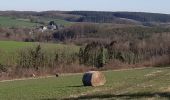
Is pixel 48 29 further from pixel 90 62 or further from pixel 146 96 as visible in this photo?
pixel 146 96

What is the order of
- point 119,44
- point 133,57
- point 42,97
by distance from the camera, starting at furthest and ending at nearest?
point 119,44 < point 133,57 < point 42,97

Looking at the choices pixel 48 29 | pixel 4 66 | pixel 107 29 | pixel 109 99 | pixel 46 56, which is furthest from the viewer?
pixel 48 29

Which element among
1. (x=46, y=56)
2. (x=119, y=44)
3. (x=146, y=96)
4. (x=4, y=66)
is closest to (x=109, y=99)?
(x=146, y=96)

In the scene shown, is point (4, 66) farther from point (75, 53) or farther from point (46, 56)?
point (75, 53)

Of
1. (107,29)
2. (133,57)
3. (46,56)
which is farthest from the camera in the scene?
(107,29)

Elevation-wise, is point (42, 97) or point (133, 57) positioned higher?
point (42, 97)

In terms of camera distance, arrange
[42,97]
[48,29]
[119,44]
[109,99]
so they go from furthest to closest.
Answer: [48,29]
[119,44]
[42,97]
[109,99]

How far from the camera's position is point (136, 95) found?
21656 mm

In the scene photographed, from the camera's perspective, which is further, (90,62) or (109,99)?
(90,62)

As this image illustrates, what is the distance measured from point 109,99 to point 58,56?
219 feet

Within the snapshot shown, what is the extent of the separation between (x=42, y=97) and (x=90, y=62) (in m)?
65.1

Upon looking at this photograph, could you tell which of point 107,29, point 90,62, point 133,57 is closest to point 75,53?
point 90,62

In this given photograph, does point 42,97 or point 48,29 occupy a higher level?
point 42,97

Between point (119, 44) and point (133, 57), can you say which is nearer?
point (133, 57)
